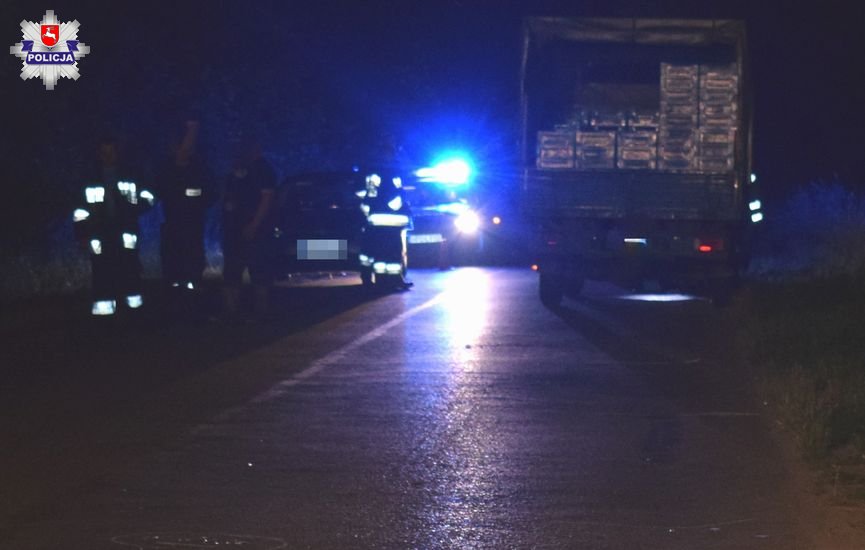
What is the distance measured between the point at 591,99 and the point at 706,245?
90.6 inches

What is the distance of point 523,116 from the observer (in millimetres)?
18234

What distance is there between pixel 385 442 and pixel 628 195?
30.8 ft

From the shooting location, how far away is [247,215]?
51.2ft

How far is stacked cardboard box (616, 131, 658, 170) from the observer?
18.0 meters

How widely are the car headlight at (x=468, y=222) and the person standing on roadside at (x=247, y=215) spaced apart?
11.7m

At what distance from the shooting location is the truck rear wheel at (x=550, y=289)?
1780 centimetres

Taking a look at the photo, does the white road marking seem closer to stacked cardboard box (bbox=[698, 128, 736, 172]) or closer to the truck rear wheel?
the truck rear wheel

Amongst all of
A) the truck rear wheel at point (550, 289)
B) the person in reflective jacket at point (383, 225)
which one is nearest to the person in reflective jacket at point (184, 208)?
the person in reflective jacket at point (383, 225)

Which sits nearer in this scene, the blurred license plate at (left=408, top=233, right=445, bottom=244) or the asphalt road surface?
the asphalt road surface

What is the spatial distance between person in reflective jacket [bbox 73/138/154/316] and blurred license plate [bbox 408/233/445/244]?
408 inches

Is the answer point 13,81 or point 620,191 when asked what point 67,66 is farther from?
point 620,191

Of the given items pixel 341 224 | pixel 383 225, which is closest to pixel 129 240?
pixel 341 224

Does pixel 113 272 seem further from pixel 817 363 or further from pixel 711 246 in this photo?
pixel 817 363

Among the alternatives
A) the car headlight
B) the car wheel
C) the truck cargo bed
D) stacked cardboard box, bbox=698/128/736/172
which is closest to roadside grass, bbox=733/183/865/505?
the truck cargo bed
